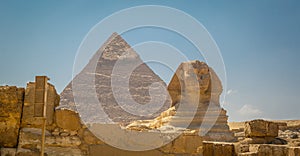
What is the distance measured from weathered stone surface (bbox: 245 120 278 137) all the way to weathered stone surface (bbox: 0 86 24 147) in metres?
3.79

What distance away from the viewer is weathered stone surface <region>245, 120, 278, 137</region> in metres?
5.76

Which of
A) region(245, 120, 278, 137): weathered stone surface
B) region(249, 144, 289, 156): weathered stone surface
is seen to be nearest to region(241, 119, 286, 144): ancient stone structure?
region(245, 120, 278, 137): weathered stone surface

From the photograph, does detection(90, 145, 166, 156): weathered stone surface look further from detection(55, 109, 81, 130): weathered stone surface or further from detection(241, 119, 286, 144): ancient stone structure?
detection(241, 119, 286, 144): ancient stone structure

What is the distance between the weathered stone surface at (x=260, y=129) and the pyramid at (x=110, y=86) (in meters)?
52.5

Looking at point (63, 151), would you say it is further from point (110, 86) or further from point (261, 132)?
point (110, 86)

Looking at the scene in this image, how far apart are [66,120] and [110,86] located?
6957 centimetres

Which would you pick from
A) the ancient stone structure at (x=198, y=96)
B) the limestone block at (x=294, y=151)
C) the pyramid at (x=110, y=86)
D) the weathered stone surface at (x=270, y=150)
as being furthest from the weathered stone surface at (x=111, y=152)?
the pyramid at (x=110, y=86)

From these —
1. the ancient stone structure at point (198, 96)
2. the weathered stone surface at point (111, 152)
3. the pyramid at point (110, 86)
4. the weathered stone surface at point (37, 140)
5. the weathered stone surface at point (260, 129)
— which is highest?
the pyramid at point (110, 86)

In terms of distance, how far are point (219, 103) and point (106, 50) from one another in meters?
61.3

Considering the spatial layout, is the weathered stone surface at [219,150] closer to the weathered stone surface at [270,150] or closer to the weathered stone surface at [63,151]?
the weathered stone surface at [270,150]

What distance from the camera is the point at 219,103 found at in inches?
840

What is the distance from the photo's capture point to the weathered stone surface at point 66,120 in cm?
422

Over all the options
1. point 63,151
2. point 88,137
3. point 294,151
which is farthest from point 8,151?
point 294,151

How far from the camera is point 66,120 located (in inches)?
167
